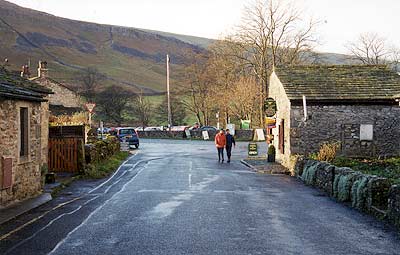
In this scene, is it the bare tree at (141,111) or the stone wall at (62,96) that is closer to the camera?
the stone wall at (62,96)

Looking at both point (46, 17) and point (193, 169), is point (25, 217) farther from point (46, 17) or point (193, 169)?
point (46, 17)

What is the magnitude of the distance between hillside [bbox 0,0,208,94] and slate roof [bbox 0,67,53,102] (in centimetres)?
9700

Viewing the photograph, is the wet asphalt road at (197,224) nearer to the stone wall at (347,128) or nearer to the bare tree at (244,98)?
the stone wall at (347,128)

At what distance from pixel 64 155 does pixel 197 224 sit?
13850 mm

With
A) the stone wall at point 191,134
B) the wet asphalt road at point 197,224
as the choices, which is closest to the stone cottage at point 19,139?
the wet asphalt road at point 197,224

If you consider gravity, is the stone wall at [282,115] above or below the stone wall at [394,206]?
above

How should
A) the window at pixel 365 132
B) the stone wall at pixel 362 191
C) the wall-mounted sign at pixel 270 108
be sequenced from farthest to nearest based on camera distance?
1. the wall-mounted sign at pixel 270 108
2. the window at pixel 365 132
3. the stone wall at pixel 362 191

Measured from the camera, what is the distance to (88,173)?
22.1 metres

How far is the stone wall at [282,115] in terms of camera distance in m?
26.6

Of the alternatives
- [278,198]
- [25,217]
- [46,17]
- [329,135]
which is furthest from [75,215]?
[46,17]

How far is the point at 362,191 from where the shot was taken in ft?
43.0

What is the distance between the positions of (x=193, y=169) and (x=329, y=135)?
6.95 m

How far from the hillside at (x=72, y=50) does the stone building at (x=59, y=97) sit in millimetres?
55377

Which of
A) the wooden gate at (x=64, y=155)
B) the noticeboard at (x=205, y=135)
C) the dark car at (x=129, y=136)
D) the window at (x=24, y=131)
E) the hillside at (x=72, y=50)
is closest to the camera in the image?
the window at (x=24, y=131)
